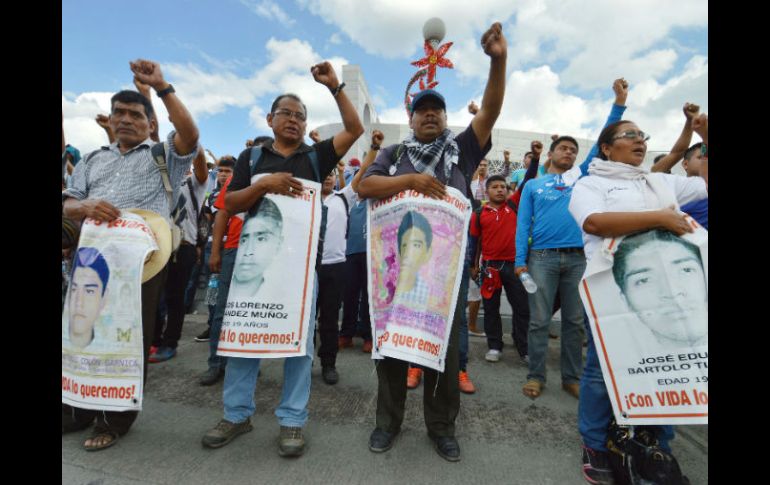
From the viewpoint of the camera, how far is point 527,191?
3.48 metres

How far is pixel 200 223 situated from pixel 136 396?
2724 mm

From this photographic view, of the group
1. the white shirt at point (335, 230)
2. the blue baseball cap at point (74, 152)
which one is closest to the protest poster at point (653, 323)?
the white shirt at point (335, 230)

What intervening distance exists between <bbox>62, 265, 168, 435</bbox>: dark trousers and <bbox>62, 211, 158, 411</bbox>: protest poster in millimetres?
171

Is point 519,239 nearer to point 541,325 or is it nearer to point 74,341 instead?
point 541,325

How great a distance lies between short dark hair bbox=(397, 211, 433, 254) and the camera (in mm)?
1999

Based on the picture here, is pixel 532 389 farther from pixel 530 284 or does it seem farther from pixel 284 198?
pixel 284 198

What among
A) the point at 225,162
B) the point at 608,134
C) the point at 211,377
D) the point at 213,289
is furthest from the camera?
the point at 225,162

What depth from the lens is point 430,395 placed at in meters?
2.20

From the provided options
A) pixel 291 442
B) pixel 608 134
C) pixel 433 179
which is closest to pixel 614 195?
pixel 608 134

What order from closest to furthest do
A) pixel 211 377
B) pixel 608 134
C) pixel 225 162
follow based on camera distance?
pixel 608 134, pixel 211 377, pixel 225 162

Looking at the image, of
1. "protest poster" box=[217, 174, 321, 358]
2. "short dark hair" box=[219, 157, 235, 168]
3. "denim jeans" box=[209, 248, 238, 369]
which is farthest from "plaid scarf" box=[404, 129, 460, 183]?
"short dark hair" box=[219, 157, 235, 168]

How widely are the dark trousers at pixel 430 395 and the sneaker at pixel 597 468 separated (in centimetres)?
74

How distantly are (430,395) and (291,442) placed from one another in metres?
0.87

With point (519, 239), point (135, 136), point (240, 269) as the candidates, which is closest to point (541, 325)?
point (519, 239)
